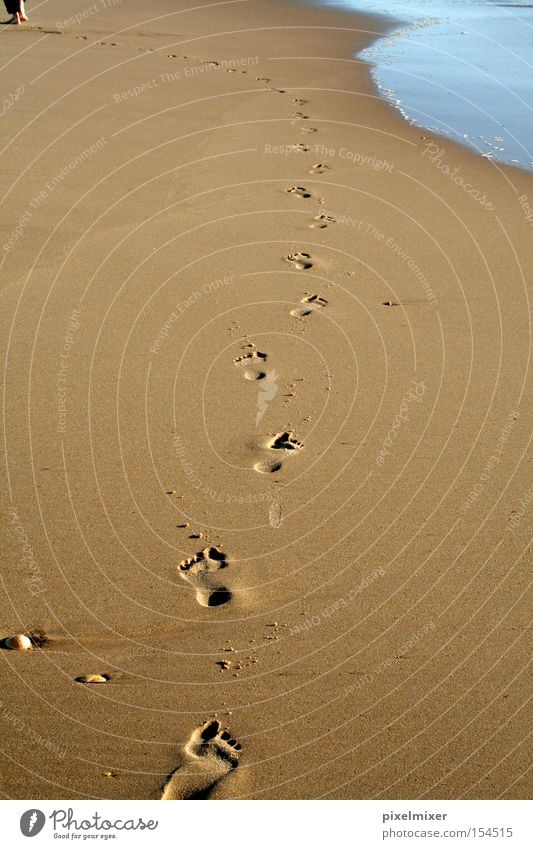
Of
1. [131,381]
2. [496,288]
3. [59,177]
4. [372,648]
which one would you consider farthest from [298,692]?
[59,177]

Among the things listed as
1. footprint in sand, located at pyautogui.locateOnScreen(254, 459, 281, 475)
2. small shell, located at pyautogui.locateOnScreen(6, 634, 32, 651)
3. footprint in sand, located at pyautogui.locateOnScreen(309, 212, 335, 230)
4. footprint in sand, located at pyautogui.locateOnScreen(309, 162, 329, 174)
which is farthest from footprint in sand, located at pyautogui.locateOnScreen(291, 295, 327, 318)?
small shell, located at pyautogui.locateOnScreen(6, 634, 32, 651)

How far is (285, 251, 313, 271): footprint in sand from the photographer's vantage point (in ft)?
25.3

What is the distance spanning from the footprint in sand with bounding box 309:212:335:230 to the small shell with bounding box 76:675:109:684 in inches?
222

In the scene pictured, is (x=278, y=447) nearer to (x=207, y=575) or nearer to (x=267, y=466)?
(x=267, y=466)

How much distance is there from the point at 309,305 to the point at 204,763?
14.1 ft

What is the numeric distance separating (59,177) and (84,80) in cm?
445

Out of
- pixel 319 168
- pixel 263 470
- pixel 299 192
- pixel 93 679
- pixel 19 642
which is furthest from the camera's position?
pixel 319 168

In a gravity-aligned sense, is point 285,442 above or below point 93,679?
above

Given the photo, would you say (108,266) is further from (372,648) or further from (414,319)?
(372,648)

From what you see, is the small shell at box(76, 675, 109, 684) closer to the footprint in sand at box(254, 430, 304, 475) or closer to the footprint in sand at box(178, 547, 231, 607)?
the footprint in sand at box(178, 547, 231, 607)

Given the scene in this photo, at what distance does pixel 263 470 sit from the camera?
5.15 m

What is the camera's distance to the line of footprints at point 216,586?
335 cm

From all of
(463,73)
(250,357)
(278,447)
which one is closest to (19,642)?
(278,447)

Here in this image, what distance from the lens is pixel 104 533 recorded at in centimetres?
460
